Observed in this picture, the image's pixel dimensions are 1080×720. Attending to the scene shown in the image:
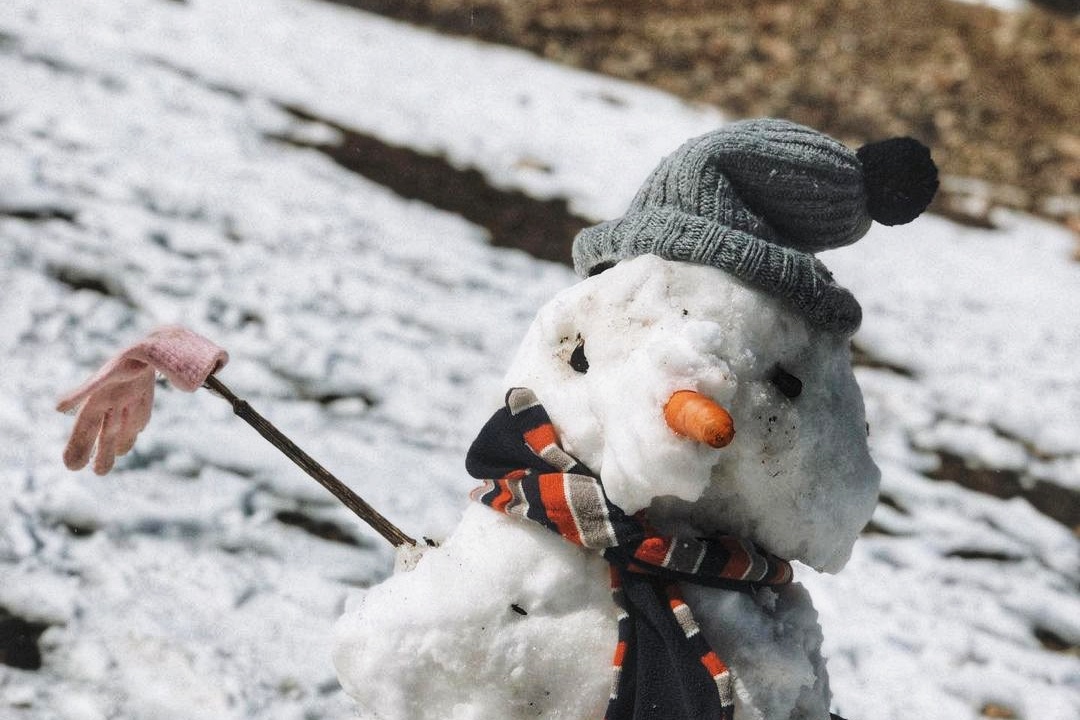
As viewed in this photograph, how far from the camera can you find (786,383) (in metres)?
1.26

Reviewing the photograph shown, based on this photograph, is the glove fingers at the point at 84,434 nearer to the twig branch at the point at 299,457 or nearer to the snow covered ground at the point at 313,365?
the twig branch at the point at 299,457

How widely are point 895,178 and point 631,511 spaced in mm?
610

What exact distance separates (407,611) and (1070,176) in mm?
5764

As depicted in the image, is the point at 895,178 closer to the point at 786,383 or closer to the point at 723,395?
the point at 786,383

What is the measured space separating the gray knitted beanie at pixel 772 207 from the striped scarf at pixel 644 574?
0.29m

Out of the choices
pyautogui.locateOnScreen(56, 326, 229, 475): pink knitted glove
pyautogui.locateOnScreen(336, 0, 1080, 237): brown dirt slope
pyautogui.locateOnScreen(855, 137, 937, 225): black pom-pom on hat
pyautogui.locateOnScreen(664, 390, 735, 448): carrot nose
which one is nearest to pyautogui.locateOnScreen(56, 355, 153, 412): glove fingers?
pyautogui.locateOnScreen(56, 326, 229, 475): pink knitted glove

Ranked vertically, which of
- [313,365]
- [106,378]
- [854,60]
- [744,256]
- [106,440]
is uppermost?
[744,256]

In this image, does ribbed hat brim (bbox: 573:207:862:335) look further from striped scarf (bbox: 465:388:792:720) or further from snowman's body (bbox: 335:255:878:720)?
striped scarf (bbox: 465:388:792:720)

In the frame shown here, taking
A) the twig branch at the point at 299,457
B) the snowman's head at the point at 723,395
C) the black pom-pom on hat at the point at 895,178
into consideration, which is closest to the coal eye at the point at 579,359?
the snowman's head at the point at 723,395

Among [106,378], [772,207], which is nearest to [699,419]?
[772,207]

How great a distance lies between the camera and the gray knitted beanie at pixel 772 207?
4.15ft

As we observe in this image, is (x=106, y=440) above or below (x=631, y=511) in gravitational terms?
below

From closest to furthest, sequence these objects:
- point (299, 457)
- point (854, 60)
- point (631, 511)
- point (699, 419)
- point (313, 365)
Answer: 1. point (699, 419)
2. point (631, 511)
3. point (299, 457)
4. point (313, 365)
5. point (854, 60)

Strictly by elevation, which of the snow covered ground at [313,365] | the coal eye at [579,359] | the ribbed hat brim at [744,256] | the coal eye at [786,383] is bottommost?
the snow covered ground at [313,365]
